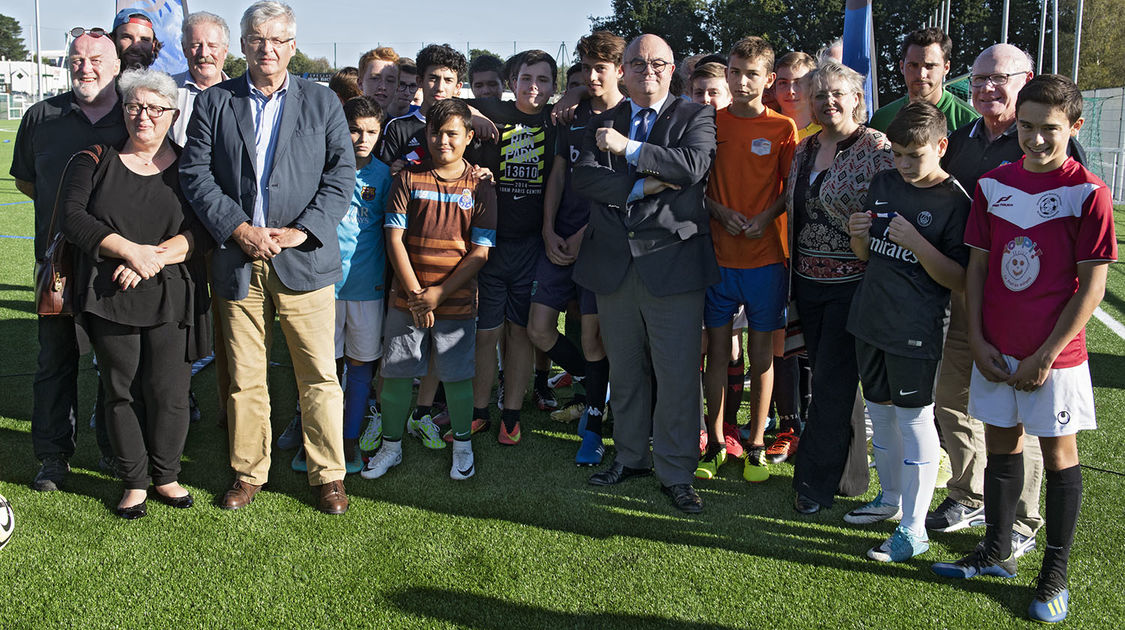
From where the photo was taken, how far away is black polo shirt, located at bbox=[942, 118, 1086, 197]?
11.6 feet

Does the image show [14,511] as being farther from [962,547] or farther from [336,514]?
[962,547]

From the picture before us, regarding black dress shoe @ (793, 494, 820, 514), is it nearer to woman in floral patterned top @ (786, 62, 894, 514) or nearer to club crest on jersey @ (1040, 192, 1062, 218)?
woman in floral patterned top @ (786, 62, 894, 514)

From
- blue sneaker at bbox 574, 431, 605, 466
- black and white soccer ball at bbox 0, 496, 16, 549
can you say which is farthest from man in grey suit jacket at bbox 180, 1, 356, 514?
blue sneaker at bbox 574, 431, 605, 466

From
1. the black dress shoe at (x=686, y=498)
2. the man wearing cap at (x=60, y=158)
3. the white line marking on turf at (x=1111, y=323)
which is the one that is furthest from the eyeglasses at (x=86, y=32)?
the white line marking on turf at (x=1111, y=323)

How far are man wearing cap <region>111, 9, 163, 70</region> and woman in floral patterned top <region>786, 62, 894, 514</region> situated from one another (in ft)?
11.9

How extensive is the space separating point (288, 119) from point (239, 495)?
169cm

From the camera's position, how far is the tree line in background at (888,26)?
41219 millimetres

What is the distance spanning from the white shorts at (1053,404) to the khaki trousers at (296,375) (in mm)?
2756

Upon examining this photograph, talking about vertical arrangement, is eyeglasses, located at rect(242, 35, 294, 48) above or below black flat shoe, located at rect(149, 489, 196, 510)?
above

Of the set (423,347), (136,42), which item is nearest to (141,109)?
(423,347)

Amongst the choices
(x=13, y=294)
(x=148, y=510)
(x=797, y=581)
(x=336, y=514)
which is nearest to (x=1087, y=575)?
(x=797, y=581)

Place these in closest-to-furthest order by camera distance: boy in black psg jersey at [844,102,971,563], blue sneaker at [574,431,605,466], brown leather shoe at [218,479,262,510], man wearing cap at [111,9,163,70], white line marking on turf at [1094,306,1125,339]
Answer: boy in black psg jersey at [844,102,971,563] → brown leather shoe at [218,479,262,510] → blue sneaker at [574,431,605,466] → man wearing cap at [111,9,163,70] → white line marking on turf at [1094,306,1125,339]

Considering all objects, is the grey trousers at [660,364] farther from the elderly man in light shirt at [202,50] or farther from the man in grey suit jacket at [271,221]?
the elderly man in light shirt at [202,50]

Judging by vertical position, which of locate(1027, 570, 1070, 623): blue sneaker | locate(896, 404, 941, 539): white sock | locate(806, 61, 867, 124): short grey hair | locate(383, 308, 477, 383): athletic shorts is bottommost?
locate(1027, 570, 1070, 623): blue sneaker
